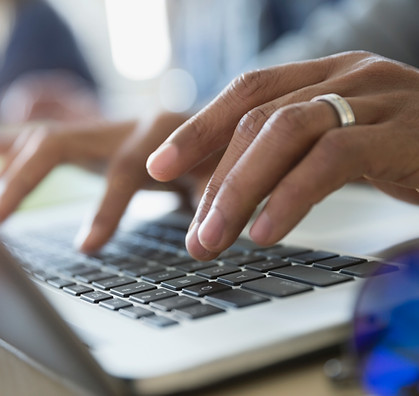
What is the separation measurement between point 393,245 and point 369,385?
24 cm

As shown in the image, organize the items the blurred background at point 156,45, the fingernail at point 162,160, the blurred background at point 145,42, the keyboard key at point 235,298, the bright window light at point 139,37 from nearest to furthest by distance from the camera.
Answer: the keyboard key at point 235,298 → the fingernail at point 162,160 → the blurred background at point 156,45 → the blurred background at point 145,42 → the bright window light at point 139,37

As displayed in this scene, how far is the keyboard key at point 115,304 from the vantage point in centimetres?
38

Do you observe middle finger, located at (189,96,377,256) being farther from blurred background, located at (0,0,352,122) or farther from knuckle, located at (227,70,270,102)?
blurred background, located at (0,0,352,122)

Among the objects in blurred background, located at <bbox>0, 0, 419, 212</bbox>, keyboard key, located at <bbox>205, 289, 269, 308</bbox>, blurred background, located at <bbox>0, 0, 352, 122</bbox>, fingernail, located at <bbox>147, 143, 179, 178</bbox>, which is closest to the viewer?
keyboard key, located at <bbox>205, 289, 269, 308</bbox>

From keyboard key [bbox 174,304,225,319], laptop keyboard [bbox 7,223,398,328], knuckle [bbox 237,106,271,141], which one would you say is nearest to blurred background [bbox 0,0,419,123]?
laptop keyboard [bbox 7,223,398,328]

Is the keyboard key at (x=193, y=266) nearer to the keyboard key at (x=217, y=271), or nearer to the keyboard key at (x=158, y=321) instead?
the keyboard key at (x=217, y=271)

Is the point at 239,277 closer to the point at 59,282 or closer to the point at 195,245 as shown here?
the point at 195,245

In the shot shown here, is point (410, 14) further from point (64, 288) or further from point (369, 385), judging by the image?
point (369, 385)

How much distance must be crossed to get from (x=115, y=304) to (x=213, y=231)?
0.08 metres

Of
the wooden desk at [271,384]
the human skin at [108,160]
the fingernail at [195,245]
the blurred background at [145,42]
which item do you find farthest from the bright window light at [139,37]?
the wooden desk at [271,384]

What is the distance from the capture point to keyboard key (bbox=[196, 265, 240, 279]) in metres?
0.43

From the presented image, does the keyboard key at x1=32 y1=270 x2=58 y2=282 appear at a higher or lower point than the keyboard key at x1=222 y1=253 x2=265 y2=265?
lower

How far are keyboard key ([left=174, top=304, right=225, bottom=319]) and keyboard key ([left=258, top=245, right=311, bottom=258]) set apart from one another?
0.46ft

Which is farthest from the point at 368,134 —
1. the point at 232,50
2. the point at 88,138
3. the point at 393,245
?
the point at 232,50
